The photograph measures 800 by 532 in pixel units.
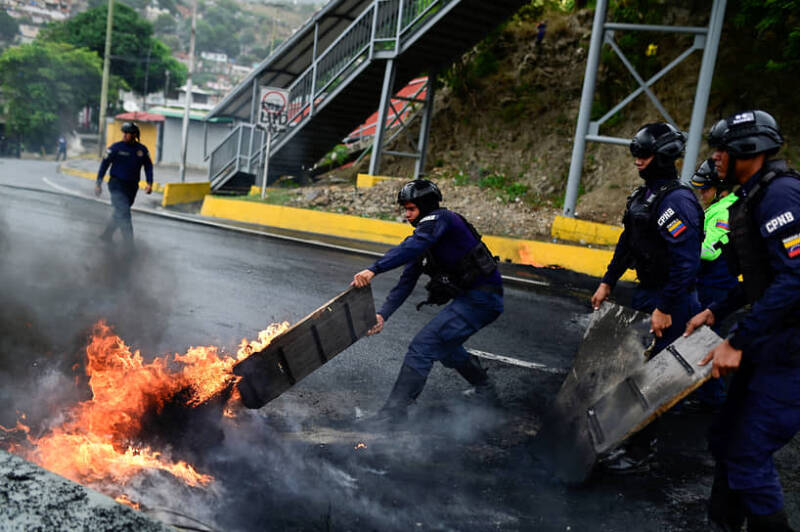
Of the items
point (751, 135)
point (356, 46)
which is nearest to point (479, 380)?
point (751, 135)

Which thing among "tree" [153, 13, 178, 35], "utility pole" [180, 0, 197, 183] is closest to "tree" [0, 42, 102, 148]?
"utility pole" [180, 0, 197, 183]

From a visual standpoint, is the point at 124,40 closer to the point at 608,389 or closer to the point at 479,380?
the point at 479,380

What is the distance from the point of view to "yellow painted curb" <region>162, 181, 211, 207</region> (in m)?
17.0

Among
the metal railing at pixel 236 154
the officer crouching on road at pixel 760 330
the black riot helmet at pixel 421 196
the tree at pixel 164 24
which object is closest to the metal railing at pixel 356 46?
the metal railing at pixel 236 154

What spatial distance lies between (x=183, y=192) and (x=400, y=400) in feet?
50.3

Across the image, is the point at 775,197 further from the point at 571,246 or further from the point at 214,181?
the point at 214,181

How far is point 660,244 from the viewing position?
3941mm

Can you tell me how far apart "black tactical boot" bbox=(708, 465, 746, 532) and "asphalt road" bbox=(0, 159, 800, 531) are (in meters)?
0.17

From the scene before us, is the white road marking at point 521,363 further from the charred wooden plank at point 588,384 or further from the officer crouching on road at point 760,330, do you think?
the officer crouching on road at point 760,330

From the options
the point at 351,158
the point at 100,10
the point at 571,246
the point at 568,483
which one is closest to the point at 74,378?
the point at 568,483

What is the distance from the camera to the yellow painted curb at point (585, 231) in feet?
35.7

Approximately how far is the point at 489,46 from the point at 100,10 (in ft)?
211

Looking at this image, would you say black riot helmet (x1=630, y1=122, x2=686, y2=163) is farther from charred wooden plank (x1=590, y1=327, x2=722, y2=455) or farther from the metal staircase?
the metal staircase

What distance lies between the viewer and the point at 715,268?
5121 mm
